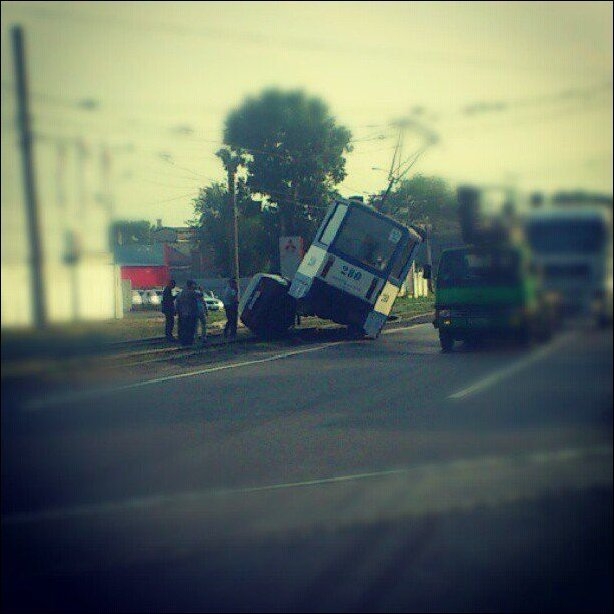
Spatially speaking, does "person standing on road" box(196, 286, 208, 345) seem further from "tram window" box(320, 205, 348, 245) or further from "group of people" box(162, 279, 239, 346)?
"tram window" box(320, 205, 348, 245)

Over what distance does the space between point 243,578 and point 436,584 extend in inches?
31.3

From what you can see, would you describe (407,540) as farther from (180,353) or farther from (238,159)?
(180,353)

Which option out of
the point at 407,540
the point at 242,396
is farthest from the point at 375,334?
the point at 407,540

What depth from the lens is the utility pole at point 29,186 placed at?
5.64ft

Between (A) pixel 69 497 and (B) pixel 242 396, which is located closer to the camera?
(A) pixel 69 497

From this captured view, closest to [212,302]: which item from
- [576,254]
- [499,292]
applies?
[499,292]

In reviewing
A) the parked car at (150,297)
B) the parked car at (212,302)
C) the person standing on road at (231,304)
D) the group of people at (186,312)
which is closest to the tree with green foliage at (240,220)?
the parked car at (150,297)

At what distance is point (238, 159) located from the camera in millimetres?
2832

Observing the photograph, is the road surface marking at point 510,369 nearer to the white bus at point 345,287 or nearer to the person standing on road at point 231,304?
the white bus at point 345,287

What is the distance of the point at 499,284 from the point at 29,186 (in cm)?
140

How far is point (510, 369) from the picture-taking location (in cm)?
280

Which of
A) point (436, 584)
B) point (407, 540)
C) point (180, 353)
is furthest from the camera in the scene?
point (180, 353)

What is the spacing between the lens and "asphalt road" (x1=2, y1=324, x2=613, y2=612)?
8.57 ft

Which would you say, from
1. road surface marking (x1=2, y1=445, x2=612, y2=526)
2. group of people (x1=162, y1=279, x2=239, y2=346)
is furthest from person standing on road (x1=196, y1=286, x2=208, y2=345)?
road surface marking (x1=2, y1=445, x2=612, y2=526)
